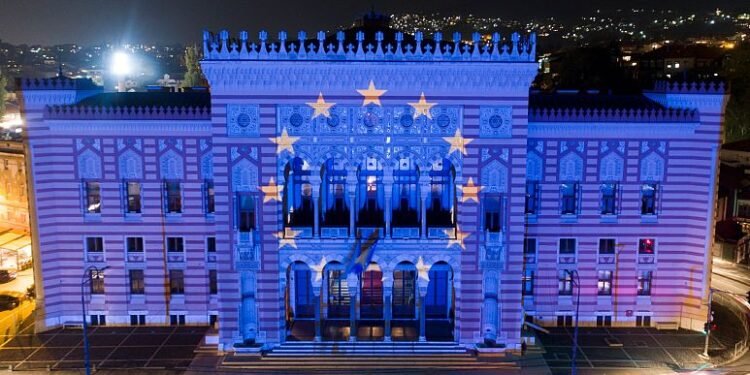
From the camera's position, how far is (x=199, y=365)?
3238 centimetres

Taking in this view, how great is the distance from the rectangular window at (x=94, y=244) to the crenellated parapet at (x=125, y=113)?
7.01 meters

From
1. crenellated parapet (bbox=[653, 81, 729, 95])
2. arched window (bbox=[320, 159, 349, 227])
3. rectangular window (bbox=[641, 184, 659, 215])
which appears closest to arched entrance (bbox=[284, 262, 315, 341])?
arched window (bbox=[320, 159, 349, 227])

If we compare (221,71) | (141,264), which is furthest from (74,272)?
(221,71)

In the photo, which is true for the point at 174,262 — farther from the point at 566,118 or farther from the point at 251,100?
the point at 566,118

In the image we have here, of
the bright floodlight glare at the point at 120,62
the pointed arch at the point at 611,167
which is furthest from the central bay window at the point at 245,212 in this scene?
the bright floodlight glare at the point at 120,62

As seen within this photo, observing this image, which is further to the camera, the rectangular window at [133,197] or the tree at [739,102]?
the tree at [739,102]

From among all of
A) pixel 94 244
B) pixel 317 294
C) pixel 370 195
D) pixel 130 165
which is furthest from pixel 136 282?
pixel 370 195

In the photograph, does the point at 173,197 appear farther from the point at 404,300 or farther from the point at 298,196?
the point at 404,300

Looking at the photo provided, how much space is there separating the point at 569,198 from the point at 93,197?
2749 centimetres

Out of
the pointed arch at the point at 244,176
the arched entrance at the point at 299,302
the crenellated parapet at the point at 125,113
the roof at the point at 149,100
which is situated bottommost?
the arched entrance at the point at 299,302

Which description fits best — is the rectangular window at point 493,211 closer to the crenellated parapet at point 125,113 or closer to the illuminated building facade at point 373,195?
the illuminated building facade at point 373,195

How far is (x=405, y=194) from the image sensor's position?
34.3 meters

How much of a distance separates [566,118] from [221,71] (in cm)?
1886

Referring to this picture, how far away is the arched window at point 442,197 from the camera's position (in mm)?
33719
